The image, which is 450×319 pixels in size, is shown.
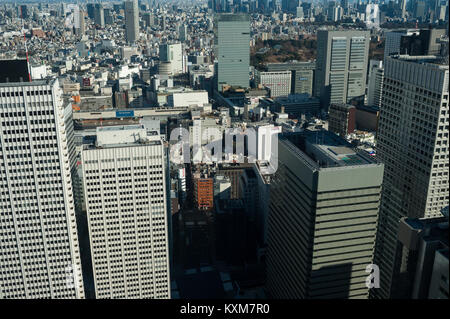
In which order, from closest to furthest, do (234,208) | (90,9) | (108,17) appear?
1. (234,208)
2. (90,9)
3. (108,17)

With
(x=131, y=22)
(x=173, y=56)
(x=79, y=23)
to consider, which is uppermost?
(x=131, y=22)

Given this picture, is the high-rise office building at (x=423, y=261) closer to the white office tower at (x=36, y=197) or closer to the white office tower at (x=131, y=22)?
the white office tower at (x=36, y=197)

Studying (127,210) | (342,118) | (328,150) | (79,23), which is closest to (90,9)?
(79,23)

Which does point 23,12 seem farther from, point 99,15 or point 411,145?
point 411,145

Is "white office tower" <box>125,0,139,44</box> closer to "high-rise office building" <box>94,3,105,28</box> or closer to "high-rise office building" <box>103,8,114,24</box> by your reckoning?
"high-rise office building" <box>94,3,105,28</box>
